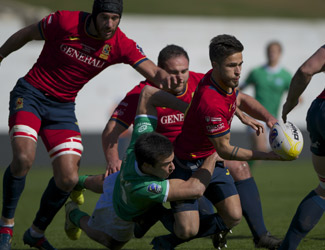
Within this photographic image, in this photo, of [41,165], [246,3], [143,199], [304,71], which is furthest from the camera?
Result: [246,3]

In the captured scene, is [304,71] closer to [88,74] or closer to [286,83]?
[88,74]

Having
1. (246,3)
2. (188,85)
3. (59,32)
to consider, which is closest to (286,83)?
(188,85)

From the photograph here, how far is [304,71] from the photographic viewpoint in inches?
170

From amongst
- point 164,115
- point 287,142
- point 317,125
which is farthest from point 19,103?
point 317,125

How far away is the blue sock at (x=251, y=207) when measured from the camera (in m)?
5.70

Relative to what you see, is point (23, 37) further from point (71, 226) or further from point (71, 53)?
point (71, 226)

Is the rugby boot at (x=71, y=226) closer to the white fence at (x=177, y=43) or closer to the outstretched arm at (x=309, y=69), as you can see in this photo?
the outstretched arm at (x=309, y=69)

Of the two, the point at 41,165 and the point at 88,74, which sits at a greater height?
the point at 88,74

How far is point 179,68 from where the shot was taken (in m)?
5.87

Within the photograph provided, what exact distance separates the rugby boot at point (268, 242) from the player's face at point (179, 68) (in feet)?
5.16

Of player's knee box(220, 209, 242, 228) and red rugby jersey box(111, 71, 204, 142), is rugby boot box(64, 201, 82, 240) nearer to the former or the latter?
red rugby jersey box(111, 71, 204, 142)

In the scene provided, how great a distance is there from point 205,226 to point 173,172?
21.7 inches

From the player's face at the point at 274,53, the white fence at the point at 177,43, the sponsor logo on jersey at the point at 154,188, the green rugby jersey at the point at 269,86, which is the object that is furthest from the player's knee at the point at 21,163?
the white fence at the point at 177,43

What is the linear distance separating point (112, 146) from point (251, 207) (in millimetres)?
1456
